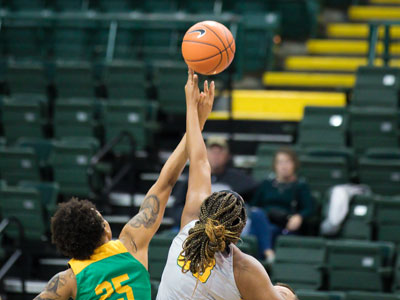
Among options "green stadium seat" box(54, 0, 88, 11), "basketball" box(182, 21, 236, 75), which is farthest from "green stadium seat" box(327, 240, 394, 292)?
"green stadium seat" box(54, 0, 88, 11)

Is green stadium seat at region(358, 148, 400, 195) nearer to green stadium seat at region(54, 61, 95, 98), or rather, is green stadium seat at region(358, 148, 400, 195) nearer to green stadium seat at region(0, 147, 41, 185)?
green stadium seat at region(0, 147, 41, 185)

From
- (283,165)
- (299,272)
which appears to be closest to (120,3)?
(283,165)

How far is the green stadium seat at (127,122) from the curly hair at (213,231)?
18.6ft

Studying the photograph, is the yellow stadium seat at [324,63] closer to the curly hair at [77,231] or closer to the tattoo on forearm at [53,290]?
the curly hair at [77,231]

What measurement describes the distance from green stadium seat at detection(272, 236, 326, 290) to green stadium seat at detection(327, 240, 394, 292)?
0.09m

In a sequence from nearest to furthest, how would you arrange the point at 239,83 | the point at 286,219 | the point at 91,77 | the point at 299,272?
the point at 299,272 → the point at 286,219 → the point at 91,77 → the point at 239,83

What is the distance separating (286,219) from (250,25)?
458cm

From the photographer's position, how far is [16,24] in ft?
36.0

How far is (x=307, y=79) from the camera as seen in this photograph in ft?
35.4

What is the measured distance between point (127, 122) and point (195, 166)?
5.48m

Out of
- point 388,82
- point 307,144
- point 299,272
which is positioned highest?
point 388,82

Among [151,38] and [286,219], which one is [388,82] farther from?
[151,38]

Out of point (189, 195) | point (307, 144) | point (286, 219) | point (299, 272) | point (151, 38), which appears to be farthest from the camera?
point (151, 38)

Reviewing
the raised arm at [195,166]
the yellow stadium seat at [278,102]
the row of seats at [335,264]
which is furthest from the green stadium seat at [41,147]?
the raised arm at [195,166]
